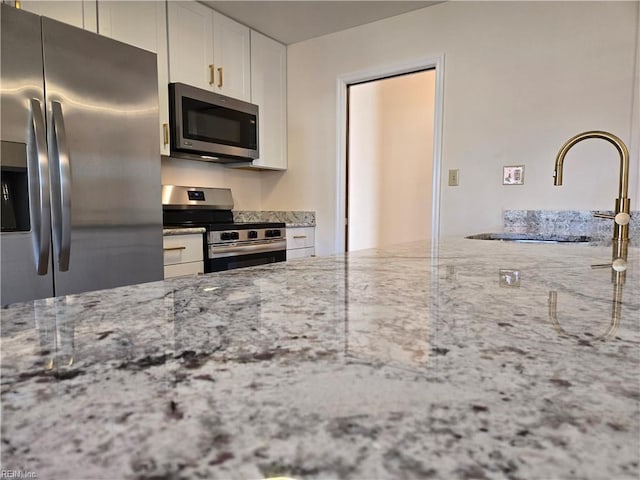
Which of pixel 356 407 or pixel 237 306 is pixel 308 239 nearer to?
pixel 237 306

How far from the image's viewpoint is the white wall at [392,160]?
3.94 meters

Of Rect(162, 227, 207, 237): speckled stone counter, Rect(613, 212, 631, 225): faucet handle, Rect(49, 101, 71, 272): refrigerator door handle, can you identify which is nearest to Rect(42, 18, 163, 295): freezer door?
Rect(49, 101, 71, 272): refrigerator door handle

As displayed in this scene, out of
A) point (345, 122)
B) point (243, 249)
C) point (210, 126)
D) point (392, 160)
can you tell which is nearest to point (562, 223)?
→ point (345, 122)

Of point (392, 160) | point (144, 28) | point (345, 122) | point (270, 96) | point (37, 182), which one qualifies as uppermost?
point (144, 28)

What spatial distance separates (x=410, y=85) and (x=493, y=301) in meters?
3.91

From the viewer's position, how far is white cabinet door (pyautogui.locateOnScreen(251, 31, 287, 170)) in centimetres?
316

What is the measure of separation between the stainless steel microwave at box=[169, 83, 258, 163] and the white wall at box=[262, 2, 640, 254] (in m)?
0.85

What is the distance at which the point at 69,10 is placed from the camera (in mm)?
2059

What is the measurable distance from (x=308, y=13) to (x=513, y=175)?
1.73 metres

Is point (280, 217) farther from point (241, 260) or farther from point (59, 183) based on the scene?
point (59, 183)

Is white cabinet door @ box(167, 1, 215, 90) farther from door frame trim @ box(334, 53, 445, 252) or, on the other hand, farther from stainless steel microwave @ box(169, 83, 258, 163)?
door frame trim @ box(334, 53, 445, 252)

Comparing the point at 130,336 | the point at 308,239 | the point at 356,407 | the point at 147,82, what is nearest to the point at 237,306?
the point at 130,336

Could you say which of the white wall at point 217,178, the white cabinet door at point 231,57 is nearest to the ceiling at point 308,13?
the white cabinet door at point 231,57

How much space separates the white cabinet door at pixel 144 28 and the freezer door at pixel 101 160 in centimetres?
30
